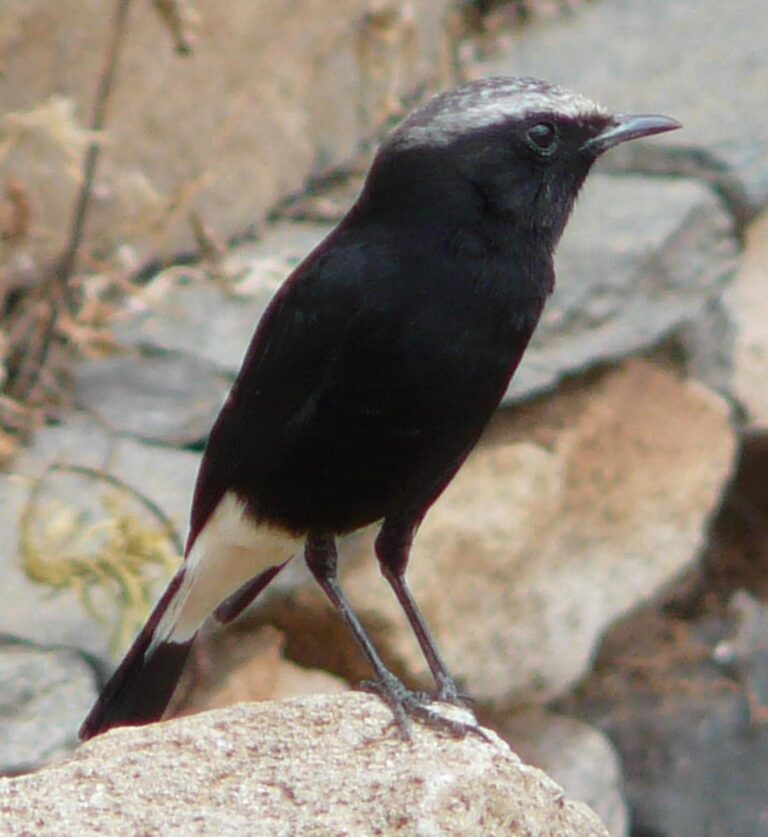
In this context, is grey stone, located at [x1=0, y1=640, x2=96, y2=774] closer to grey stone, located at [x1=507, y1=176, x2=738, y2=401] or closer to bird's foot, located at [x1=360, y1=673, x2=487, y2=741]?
bird's foot, located at [x1=360, y1=673, x2=487, y2=741]

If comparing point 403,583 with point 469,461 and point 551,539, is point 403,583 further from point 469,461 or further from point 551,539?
point 551,539

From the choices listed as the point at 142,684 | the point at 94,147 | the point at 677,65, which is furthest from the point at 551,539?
the point at 677,65

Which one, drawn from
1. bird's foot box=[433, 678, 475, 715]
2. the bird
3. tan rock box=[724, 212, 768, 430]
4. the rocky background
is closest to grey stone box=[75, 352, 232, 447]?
the rocky background

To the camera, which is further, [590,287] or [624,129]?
[590,287]

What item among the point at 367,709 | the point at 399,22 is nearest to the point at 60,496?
the point at 367,709

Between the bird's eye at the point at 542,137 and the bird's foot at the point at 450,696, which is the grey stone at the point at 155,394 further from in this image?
the bird's eye at the point at 542,137

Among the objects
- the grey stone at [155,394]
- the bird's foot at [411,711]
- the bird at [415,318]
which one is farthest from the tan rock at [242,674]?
the bird's foot at [411,711]

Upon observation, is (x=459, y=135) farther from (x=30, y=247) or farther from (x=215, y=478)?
(x=30, y=247)
